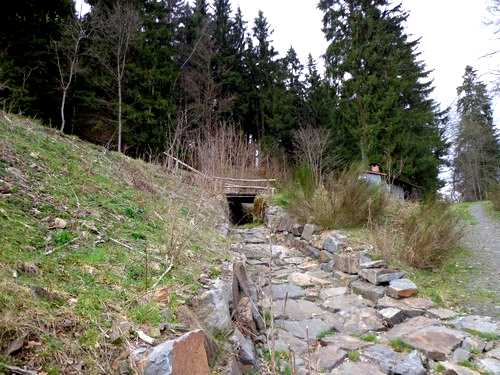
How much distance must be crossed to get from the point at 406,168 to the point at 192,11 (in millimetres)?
14650

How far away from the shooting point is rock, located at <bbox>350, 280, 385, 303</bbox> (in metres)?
3.73

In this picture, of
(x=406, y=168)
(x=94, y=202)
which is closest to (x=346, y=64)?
(x=406, y=168)

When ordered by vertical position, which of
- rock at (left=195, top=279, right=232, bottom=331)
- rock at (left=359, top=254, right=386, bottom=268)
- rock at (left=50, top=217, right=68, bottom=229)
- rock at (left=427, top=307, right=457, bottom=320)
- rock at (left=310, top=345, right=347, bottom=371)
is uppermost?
rock at (left=50, top=217, right=68, bottom=229)

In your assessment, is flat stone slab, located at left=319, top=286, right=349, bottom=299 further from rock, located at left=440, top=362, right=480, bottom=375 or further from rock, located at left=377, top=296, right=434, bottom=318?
rock, located at left=440, top=362, right=480, bottom=375

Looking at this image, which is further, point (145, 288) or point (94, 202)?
point (94, 202)

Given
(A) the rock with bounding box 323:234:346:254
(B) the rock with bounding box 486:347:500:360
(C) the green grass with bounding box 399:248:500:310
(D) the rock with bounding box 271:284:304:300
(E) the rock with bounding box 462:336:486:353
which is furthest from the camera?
(A) the rock with bounding box 323:234:346:254

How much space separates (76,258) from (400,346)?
2.51m

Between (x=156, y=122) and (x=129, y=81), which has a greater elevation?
(x=129, y=81)

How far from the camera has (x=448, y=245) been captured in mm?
4570

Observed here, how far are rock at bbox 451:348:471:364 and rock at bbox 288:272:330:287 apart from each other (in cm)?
202

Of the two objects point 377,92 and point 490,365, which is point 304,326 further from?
point 377,92

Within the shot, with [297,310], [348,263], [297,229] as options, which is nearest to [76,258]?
[297,310]

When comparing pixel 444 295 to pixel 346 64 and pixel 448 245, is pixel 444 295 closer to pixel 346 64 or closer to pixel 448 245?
pixel 448 245

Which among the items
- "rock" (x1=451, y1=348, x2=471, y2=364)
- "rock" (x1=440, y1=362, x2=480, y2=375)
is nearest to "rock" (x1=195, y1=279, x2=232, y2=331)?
"rock" (x1=440, y1=362, x2=480, y2=375)
